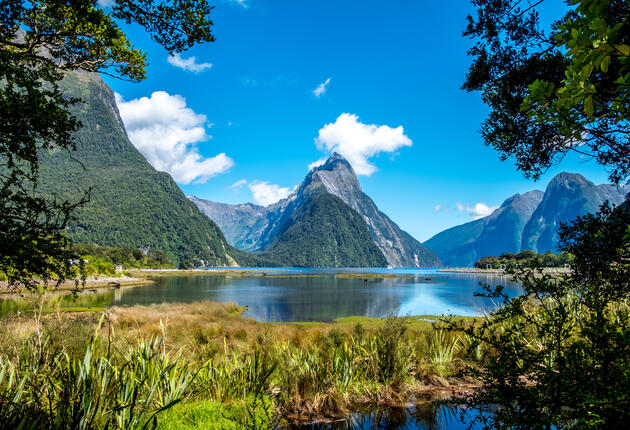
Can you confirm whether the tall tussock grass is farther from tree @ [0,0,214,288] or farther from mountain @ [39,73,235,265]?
mountain @ [39,73,235,265]

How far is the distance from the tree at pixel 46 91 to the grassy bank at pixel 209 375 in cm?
84

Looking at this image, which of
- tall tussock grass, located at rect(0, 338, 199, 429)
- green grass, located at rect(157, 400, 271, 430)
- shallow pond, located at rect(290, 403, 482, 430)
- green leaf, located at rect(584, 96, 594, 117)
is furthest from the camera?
shallow pond, located at rect(290, 403, 482, 430)

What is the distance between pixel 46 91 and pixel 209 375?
193 inches

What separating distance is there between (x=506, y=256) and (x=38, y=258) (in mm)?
144009

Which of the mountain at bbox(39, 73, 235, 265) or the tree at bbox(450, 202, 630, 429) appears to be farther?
the mountain at bbox(39, 73, 235, 265)

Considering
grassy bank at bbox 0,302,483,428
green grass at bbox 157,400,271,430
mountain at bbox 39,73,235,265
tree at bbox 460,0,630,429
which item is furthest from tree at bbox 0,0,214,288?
mountain at bbox 39,73,235,265

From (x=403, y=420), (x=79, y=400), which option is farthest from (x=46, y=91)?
(x=403, y=420)

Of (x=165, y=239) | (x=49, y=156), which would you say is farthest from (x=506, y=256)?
(x=49, y=156)

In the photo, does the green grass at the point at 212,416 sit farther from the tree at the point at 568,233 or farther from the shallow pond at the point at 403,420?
the tree at the point at 568,233

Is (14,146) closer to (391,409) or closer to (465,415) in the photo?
(391,409)

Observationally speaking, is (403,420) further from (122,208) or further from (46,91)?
(122,208)

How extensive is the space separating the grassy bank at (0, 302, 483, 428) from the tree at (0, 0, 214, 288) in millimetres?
836

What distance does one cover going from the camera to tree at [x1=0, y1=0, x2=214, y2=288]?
3932 mm

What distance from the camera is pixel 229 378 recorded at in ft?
19.7
